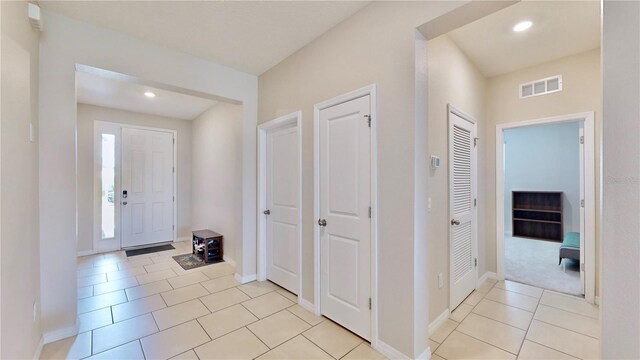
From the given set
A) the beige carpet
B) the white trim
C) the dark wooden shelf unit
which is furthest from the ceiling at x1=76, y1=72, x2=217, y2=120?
the dark wooden shelf unit

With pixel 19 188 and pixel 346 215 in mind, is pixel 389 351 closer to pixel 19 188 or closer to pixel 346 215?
pixel 346 215

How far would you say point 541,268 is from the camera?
383cm

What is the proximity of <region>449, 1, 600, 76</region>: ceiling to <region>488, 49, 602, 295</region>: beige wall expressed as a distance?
12 cm

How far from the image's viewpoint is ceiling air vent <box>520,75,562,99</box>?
117 inches

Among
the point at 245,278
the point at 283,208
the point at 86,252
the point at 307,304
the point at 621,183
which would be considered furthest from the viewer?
the point at 86,252

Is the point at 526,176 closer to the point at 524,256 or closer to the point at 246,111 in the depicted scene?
→ the point at 524,256

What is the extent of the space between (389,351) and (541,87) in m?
3.46

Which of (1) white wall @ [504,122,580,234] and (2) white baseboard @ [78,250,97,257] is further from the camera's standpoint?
(1) white wall @ [504,122,580,234]

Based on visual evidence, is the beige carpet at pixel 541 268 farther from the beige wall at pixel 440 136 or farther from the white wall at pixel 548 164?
the beige wall at pixel 440 136

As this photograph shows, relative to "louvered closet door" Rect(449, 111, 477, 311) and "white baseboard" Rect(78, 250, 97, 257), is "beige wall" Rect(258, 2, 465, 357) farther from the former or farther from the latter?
"white baseboard" Rect(78, 250, 97, 257)

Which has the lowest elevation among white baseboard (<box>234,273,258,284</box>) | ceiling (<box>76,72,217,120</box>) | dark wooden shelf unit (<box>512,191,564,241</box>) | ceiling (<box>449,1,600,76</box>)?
white baseboard (<box>234,273,258,284</box>)

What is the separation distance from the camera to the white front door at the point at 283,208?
9.56ft

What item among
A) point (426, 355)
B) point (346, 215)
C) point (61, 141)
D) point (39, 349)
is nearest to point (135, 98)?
point (61, 141)

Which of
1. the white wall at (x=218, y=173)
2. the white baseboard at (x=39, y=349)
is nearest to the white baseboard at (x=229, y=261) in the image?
the white wall at (x=218, y=173)
